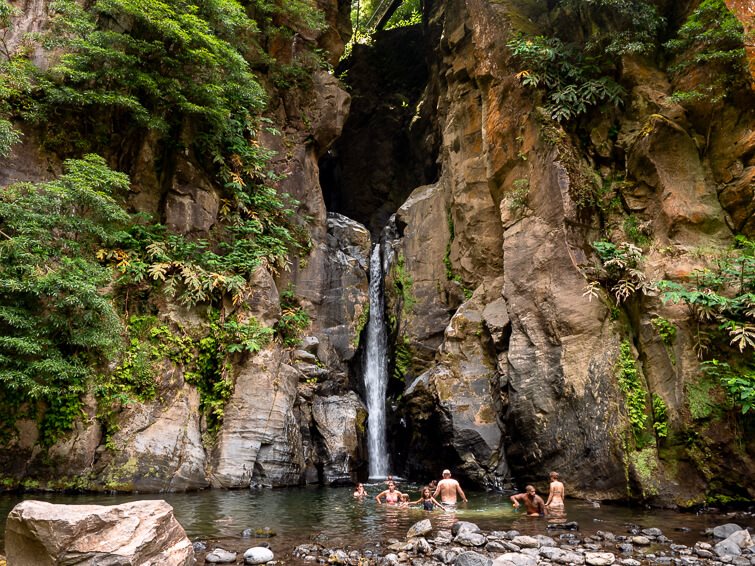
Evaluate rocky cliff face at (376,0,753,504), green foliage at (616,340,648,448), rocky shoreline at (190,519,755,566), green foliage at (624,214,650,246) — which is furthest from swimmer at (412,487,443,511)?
green foliage at (624,214,650,246)

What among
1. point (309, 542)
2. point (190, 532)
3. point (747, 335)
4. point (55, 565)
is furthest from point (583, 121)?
point (55, 565)

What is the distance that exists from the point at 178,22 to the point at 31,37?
3848 millimetres

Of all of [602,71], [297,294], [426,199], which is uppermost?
[602,71]

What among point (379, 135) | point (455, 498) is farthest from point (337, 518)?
point (379, 135)

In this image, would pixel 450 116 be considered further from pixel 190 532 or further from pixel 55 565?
pixel 55 565

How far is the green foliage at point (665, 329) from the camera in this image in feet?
37.0

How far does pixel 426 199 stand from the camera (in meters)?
20.6

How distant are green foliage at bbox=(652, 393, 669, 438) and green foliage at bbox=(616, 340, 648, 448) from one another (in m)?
0.20

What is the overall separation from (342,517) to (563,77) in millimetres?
13760

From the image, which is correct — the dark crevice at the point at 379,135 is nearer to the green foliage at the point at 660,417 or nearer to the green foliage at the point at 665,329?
the green foliage at the point at 665,329

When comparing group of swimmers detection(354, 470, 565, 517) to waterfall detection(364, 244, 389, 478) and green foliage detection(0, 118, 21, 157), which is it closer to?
waterfall detection(364, 244, 389, 478)

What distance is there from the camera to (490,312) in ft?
50.9

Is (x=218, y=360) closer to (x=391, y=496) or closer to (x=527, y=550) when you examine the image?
(x=391, y=496)

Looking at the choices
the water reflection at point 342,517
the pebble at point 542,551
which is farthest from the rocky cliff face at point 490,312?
the pebble at point 542,551
